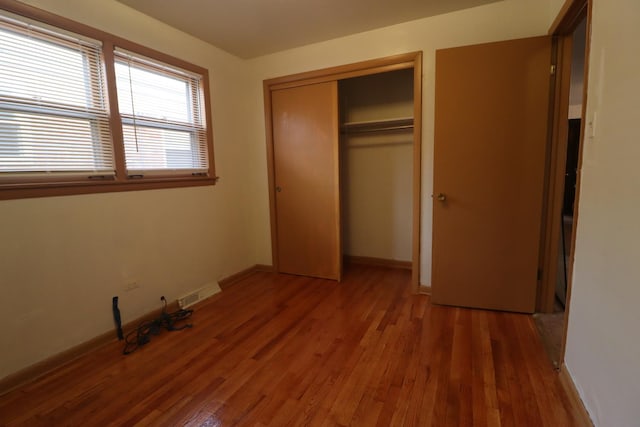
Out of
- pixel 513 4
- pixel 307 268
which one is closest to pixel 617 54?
pixel 513 4

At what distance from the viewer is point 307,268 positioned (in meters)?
3.31

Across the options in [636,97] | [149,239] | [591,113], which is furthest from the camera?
[149,239]

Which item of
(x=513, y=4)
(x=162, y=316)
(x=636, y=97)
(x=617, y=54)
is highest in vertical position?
(x=513, y=4)

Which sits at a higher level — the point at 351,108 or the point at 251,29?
the point at 251,29

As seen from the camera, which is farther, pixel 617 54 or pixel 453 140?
pixel 453 140

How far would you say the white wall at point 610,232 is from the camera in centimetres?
105

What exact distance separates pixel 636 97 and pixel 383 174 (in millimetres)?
2465

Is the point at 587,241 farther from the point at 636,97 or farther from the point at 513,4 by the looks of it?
the point at 513,4

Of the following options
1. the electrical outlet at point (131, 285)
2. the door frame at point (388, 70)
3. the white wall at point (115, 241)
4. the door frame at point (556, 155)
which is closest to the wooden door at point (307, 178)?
the door frame at point (388, 70)

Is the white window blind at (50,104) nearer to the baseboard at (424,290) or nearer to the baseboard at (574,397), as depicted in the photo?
the baseboard at (424,290)

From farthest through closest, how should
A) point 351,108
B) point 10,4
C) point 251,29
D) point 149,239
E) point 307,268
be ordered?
point 351,108 → point 307,268 → point 251,29 → point 149,239 → point 10,4

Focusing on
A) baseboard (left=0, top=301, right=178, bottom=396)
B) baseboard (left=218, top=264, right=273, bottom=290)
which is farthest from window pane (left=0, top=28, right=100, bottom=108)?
baseboard (left=218, top=264, right=273, bottom=290)

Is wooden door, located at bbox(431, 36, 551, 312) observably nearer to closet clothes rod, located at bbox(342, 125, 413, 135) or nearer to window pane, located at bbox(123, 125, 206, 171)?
closet clothes rod, located at bbox(342, 125, 413, 135)

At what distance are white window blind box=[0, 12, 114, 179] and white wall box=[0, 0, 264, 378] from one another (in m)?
0.18
